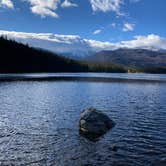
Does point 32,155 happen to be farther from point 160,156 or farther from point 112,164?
point 160,156

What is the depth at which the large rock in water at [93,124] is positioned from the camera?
1396 inches

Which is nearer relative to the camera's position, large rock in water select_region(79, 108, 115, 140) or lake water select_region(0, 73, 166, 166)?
lake water select_region(0, 73, 166, 166)

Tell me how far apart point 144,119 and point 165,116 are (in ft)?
15.7

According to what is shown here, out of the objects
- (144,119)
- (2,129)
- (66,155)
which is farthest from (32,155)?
(144,119)

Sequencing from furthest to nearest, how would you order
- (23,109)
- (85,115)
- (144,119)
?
(23,109)
(144,119)
(85,115)

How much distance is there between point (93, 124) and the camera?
3659cm

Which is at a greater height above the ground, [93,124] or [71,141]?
[93,124]

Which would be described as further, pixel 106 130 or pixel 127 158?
pixel 106 130

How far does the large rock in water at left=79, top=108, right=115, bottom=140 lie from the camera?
35.5 metres

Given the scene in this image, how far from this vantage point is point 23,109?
171ft

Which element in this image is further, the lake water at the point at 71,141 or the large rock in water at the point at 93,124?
the large rock in water at the point at 93,124

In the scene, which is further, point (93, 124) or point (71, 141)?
point (93, 124)

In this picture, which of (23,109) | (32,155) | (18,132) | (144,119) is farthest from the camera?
(23,109)

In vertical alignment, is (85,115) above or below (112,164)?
above
